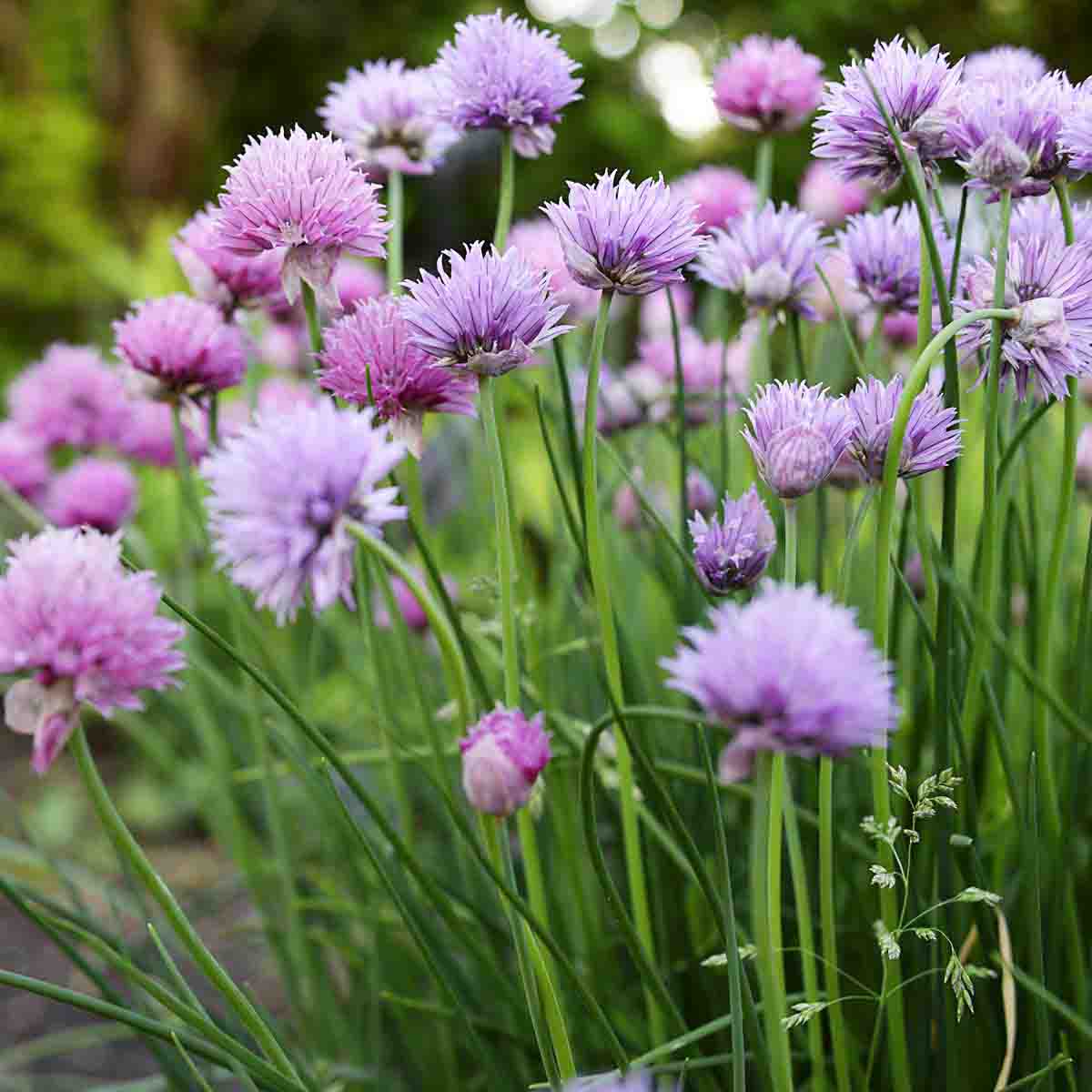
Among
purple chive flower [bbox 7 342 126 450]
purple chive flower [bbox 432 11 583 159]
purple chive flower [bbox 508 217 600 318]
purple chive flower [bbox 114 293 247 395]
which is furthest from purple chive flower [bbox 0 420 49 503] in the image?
purple chive flower [bbox 432 11 583 159]

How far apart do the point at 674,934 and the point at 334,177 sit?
0.59 m

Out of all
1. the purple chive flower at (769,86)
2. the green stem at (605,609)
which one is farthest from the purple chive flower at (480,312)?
the purple chive flower at (769,86)

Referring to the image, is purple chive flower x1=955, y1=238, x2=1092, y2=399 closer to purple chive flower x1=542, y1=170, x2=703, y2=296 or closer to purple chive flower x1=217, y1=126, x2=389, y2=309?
purple chive flower x1=542, y1=170, x2=703, y2=296

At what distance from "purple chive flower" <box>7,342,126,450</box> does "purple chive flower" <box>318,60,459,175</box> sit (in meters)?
0.49

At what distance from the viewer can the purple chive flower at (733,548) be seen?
56 cm

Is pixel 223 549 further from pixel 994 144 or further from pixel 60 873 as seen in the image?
pixel 60 873

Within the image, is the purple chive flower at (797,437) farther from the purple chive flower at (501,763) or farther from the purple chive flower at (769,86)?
the purple chive flower at (769,86)

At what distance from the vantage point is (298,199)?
0.58 m

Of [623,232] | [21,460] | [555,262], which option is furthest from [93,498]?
[623,232]

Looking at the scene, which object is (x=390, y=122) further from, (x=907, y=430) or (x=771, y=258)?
(x=907, y=430)

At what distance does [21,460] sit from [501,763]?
37.3 inches

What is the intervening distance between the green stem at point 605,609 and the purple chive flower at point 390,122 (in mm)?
287

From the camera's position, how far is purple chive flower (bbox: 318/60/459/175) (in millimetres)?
830

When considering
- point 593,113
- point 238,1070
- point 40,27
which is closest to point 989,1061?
point 238,1070
